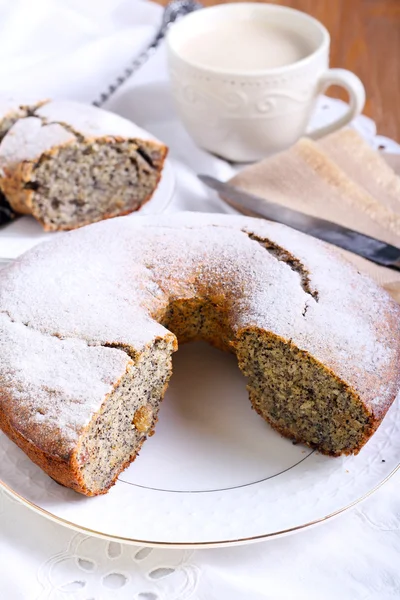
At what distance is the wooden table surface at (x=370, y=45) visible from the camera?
3.03 meters

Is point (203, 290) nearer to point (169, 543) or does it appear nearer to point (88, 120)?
point (169, 543)

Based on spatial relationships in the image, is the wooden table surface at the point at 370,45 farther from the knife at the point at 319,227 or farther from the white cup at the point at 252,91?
the knife at the point at 319,227

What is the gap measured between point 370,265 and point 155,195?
2.44ft

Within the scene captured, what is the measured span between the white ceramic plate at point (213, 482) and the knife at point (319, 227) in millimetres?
579

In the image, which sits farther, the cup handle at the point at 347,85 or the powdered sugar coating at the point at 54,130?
the cup handle at the point at 347,85

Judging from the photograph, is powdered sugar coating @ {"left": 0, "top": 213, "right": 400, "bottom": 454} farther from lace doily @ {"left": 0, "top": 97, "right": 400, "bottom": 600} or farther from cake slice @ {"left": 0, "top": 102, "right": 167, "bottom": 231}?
cake slice @ {"left": 0, "top": 102, "right": 167, "bottom": 231}

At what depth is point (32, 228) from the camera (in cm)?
219

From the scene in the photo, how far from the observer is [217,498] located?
1.46m

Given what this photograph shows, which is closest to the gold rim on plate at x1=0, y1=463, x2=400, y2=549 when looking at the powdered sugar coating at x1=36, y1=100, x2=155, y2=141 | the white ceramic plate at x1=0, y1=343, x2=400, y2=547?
the white ceramic plate at x1=0, y1=343, x2=400, y2=547

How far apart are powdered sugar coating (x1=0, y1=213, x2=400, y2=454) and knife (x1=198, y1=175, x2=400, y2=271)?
286 millimetres

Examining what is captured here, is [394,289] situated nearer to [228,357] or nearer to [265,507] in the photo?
[228,357]

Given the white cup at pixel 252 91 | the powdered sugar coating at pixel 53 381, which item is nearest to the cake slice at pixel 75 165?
the white cup at pixel 252 91

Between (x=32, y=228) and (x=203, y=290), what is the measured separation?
74cm

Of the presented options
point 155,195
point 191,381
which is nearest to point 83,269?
point 191,381
